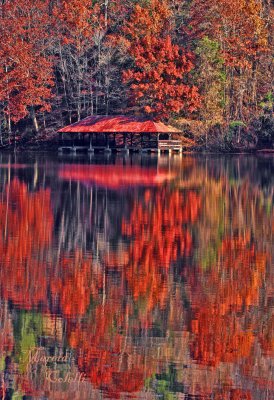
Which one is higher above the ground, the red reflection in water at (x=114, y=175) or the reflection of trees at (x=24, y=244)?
the reflection of trees at (x=24, y=244)

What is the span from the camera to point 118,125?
66.1m

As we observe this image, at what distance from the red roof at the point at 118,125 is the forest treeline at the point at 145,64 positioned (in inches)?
45.8

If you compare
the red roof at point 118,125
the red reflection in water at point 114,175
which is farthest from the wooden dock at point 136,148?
the red reflection in water at point 114,175

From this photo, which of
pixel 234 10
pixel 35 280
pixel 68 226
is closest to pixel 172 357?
pixel 35 280

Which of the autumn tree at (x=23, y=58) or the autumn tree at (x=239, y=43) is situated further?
the autumn tree at (x=239, y=43)

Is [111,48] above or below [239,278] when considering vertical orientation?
above

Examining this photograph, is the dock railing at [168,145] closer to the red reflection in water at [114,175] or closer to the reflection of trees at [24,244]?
the red reflection in water at [114,175]

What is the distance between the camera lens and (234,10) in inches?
2677

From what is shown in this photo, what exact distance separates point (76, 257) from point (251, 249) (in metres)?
3.71

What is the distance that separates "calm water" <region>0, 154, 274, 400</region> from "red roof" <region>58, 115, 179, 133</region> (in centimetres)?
3464

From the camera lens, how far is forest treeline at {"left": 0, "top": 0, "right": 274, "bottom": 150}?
6688 cm

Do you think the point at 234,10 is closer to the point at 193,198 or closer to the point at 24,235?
the point at 193,198

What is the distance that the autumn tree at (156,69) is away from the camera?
65438 millimetres

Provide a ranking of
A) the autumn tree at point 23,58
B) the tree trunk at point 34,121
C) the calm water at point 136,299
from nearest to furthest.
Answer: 1. the calm water at point 136,299
2. the autumn tree at point 23,58
3. the tree trunk at point 34,121
